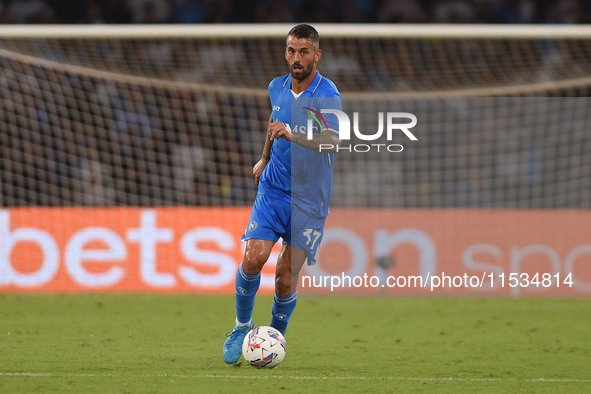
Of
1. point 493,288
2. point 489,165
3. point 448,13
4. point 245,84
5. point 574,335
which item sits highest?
point 448,13

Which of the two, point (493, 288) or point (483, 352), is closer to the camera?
point (483, 352)

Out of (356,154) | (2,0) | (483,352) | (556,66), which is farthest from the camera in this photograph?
(2,0)

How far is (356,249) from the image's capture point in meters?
9.05

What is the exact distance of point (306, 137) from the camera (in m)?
4.32

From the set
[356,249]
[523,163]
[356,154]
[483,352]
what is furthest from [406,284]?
[483,352]

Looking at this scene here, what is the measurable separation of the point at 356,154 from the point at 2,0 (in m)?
7.14

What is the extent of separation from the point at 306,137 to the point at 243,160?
637cm

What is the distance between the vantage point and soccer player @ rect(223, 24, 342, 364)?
450 centimetres

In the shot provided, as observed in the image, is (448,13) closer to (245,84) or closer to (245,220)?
(245,84)

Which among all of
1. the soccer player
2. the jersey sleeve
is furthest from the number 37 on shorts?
the jersey sleeve

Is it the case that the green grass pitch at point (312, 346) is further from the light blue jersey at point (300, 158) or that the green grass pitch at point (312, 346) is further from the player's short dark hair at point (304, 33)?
the player's short dark hair at point (304, 33)

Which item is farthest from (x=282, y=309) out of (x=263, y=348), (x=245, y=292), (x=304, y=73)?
(x=304, y=73)

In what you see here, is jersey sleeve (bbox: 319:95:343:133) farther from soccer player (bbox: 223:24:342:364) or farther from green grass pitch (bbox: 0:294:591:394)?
green grass pitch (bbox: 0:294:591:394)

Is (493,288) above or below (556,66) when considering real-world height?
below
